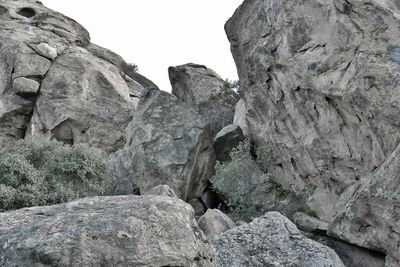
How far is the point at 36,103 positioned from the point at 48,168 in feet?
37.4

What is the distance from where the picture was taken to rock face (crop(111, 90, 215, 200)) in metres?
23.5

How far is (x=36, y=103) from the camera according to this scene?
31375 millimetres

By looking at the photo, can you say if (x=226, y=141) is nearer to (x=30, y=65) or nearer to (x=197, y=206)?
(x=197, y=206)

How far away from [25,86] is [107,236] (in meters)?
26.4

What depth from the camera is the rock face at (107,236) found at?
6.47 m

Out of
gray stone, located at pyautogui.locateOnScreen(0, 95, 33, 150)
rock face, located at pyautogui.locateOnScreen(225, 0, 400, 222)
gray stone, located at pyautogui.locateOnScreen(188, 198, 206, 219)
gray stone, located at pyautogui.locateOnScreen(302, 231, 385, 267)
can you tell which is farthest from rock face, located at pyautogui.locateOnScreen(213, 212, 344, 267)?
gray stone, located at pyautogui.locateOnScreen(0, 95, 33, 150)

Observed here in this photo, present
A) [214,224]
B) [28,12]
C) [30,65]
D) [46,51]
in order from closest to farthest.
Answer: [214,224] < [30,65] < [46,51] < [28,12]

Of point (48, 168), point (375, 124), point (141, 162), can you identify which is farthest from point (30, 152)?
point (375, 124)

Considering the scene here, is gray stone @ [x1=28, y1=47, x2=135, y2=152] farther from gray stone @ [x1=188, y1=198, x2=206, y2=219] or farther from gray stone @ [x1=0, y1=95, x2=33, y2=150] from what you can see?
gray stone @ [x1=188, y1=198, x2=206, y2=219]

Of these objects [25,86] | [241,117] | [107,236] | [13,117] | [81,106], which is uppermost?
[107,236]

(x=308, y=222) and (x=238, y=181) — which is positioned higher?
(x=308, y=222)

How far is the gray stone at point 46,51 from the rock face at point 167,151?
9419mm

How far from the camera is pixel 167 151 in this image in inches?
941

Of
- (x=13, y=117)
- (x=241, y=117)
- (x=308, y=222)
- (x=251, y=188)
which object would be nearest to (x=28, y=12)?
(x=13, y=117)
